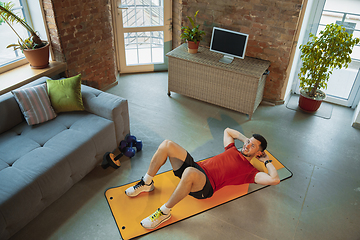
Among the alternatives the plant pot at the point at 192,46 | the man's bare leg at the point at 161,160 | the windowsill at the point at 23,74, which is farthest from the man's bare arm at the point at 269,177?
the windowsill at the point at 23,74

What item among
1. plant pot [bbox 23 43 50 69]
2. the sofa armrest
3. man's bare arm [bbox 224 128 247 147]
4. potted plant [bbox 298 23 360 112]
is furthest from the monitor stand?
plant pot [bbox 23 43 50 69]

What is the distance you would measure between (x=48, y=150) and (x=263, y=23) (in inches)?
124

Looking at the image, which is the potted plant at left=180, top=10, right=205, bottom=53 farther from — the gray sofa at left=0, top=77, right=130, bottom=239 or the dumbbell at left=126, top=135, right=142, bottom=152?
the dumbbell at left=126, top=135, right=142, bottom=152

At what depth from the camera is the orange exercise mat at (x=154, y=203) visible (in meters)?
2.46

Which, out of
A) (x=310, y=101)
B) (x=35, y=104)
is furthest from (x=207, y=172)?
(x=310, y=101)

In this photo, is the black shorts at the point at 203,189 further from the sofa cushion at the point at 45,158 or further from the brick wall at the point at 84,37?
the brick wall at the point at 84,37

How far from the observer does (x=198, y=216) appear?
2.57m

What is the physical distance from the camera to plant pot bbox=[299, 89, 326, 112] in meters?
3.98

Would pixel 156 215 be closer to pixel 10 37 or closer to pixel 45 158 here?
pixel 45 158

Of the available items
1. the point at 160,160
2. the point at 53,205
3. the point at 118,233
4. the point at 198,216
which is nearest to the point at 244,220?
the point at 198,216

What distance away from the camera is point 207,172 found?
2.54m

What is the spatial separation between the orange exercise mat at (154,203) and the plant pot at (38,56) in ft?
6.07

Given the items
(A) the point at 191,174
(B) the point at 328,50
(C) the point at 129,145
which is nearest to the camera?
(A) the point at 191,174

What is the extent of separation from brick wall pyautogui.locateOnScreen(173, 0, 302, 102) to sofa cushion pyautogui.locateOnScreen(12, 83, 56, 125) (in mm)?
2499
